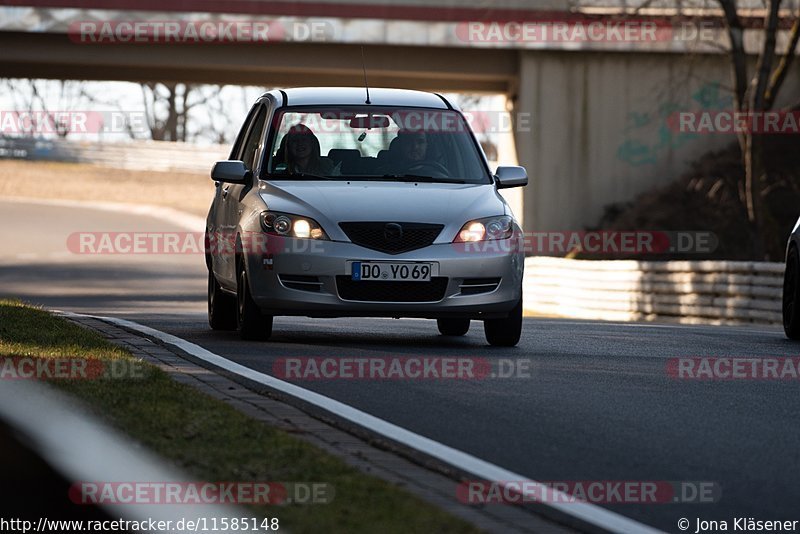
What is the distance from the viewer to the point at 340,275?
11.4m

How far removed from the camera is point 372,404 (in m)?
8.39

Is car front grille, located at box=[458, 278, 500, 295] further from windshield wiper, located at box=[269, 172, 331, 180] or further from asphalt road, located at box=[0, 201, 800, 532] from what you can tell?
windshield wiper, located at box=[269, 172, 331, 180]

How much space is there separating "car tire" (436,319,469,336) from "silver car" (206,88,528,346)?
1278 millimetres

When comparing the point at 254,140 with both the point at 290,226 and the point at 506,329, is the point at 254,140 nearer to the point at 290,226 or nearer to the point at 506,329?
the point at 290,226

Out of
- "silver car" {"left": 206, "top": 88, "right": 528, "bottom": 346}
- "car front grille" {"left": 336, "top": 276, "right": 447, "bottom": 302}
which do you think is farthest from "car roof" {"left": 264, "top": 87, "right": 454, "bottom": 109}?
"car front grille" {"left": 336, "top": 276, "right": 447, "bottom": 302}

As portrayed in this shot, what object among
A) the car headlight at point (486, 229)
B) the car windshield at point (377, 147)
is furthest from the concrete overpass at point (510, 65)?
the car headlight at point (486, 229)

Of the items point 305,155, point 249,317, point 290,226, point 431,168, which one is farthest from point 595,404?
point 305,155

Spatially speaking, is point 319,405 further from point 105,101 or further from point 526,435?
point 105,101

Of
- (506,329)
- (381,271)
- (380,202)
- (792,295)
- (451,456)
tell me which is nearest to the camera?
(451,456)

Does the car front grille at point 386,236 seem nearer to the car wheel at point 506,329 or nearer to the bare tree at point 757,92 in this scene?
the car wheel at point 506,329

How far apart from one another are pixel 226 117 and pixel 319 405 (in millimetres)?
86217

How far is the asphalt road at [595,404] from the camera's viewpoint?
658cm

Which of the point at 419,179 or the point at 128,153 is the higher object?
the point at 419,179

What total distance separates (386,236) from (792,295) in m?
4.25
